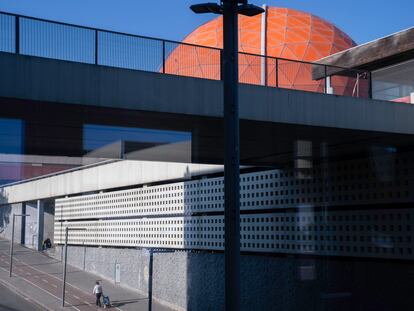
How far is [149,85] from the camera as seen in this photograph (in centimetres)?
900

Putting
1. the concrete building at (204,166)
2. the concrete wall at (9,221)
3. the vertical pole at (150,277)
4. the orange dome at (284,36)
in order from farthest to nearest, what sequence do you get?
the orange dome at (284,36)
the vertical pole at (150,277)
the concrete wall at (9,221)
the concrete building at (204,166)

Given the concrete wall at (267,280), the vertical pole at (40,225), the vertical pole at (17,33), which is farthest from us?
the vertical pole at (40,225)

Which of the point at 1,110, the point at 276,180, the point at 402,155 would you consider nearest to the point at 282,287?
the point at 276,180

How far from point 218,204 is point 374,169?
676 centimetres

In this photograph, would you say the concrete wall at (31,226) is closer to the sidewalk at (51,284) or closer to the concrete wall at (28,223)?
the concrete wall at (28,223)

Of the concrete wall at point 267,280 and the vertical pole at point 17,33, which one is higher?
the vertical pole at point 17,33

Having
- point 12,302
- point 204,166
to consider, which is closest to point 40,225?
point 12,302

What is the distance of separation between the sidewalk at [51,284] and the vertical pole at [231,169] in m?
8.54

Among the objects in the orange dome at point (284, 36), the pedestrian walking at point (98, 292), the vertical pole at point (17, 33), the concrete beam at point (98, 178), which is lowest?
the pedestrian walking at point (98, 292)

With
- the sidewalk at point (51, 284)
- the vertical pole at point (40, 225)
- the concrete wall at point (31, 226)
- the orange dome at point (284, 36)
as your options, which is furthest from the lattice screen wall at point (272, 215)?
the orange dome at point (284, 36)

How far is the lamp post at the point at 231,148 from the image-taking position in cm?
625

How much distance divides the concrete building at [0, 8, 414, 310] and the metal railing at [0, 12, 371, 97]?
0.03 meters

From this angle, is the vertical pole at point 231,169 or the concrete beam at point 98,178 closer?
the vertical pole at point 231,169

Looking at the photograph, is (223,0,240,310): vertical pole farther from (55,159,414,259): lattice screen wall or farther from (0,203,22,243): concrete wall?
(0,203,22,243): concrete wall
